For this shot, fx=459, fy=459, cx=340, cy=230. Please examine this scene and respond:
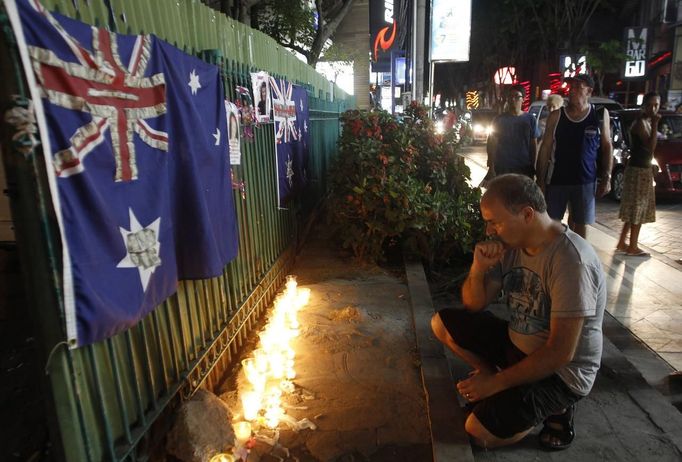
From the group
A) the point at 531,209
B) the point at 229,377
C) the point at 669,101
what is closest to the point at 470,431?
the point at 531,209

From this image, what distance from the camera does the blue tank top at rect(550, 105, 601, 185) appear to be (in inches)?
205

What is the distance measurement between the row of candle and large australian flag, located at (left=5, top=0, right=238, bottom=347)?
968 mm

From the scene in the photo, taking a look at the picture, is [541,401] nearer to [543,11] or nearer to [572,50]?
[572,50]

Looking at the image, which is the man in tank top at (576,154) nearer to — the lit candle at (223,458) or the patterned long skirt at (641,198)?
the patterned long skirt at (641,198)

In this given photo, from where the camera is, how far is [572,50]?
29.4 metres

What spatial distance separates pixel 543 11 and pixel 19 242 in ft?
124

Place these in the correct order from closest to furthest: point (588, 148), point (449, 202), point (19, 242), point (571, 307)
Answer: point (19, 242), point (571, 307), point (588, 148), point (449, 202)

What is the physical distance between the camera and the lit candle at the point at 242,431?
9.37ft

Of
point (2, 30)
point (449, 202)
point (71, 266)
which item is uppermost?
point (2, 30)

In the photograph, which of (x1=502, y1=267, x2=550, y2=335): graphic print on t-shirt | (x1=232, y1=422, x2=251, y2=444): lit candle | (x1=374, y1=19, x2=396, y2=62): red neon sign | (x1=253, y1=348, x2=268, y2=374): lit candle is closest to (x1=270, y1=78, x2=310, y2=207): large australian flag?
(x1=253, y1=348, x2=268, y2=374): lit candle

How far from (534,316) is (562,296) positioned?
1.00 feet

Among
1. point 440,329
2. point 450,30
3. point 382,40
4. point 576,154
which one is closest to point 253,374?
Answer: point 440,329

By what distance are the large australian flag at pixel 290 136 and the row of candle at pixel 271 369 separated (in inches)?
57.7

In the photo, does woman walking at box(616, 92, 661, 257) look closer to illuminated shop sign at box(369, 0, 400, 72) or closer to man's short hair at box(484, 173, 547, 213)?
man's short hair at box(484, 173, 547, 213)
